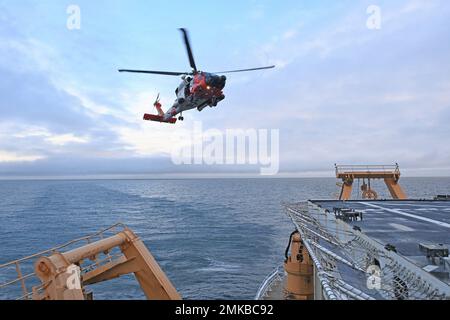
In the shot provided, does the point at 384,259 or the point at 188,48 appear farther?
the point at 188,48

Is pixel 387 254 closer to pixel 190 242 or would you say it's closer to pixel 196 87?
pixel 196 87

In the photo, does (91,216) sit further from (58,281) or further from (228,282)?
(58,281)

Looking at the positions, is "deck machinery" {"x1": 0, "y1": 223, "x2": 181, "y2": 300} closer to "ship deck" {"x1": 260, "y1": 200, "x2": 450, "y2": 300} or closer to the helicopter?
"ship deck" {"x1": 260, "y1": 200, "x2": 450, "y2": 300}

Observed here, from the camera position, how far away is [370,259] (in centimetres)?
1340

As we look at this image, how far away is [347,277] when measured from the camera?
11992mm

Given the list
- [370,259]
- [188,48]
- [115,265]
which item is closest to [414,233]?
[370,259]

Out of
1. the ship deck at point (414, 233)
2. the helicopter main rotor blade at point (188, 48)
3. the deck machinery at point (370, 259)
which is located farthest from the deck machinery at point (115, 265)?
the helicopter main rotor blade at point (188, 48)

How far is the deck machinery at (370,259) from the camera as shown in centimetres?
962

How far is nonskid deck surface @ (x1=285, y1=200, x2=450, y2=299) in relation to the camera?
9453 millimetres

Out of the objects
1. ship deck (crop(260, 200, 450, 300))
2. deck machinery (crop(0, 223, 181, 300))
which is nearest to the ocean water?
ship deck (crop(260, 200, 450, 300))

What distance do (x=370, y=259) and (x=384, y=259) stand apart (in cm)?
96

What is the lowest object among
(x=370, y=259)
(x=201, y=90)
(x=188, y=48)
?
(x=370, y=259)

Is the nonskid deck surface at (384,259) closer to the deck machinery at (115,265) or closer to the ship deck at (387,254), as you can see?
the ship deck at (387,254)
